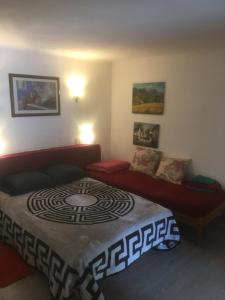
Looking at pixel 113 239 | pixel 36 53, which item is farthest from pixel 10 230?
pixel 36 53

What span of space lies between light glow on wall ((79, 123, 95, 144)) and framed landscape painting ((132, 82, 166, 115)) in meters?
0.85

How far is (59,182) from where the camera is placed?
10.8 feet

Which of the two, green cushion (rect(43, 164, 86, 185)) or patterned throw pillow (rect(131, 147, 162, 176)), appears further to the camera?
patterned throw pillow (rect(131, 147, 162, 176))

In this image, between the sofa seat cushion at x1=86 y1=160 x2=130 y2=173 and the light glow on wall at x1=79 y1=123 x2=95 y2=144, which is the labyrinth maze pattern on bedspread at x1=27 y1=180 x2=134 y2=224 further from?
the light glow on wall at x1=79 y1=123 x2=95 y2=144

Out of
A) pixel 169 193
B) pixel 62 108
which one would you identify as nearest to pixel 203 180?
pixel 169 193

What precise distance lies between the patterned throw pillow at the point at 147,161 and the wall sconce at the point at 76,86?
4.63 feet

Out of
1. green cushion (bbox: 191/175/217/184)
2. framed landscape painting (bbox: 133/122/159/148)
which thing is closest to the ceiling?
framed landscape painting (bbox: 133/122/159/148)

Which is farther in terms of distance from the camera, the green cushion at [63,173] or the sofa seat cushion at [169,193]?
the green cushion at [63,173]

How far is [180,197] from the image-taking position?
298cm

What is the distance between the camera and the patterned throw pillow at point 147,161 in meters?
3.88

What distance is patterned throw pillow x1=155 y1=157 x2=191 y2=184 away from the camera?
3.50 meters

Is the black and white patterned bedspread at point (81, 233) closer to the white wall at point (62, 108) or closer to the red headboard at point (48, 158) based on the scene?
the red headboard at point (48, 158)

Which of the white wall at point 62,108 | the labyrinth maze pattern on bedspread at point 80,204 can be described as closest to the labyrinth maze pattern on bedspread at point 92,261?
the labyrinth maze pattern on bedspread at point 80,204

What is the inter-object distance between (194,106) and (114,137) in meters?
1.72
